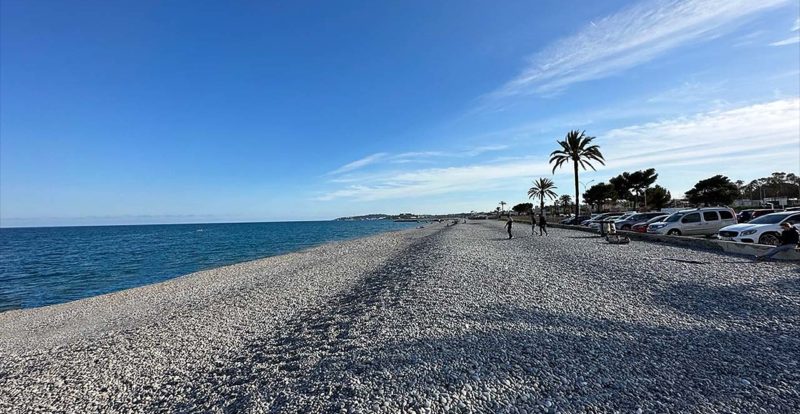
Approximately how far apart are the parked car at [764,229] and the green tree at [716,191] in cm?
6688

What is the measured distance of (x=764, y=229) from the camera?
Result: 52.4 feet

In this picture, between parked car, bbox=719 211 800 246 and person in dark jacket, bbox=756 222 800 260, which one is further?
parked car, bbox=719 211 800 246

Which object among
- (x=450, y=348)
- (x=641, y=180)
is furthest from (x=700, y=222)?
(x=641, y=180)

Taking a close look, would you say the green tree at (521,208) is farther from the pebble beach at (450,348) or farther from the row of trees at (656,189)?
the pebble beach at (450,348)

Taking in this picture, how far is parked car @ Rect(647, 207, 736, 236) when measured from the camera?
22453 millimetres

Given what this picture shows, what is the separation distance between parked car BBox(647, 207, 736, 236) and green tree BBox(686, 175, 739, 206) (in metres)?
60.3

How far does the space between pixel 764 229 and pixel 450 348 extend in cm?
1757

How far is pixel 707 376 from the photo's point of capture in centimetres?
470

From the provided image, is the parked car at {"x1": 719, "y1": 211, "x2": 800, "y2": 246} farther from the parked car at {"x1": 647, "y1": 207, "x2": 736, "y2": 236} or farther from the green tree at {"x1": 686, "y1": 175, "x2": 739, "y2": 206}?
the green tree at {"x1": 686, "y1": 175, "x2": 739, "y2": 206}

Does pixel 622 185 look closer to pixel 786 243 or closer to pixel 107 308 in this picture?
pixel 786 243

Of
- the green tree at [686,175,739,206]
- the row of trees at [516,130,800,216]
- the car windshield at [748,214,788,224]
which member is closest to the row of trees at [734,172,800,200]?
the row of trees at [516,130,800,216]

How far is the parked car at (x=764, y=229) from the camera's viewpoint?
52.0ft

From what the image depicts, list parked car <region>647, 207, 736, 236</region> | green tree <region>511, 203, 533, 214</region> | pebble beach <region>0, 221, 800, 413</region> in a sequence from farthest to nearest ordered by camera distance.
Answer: green tree <region>511, 203, 533, 214</region> → parked car <region>647, 207, 736, 236</region> → pebble beach <region>0, 221, 800, 413</region>

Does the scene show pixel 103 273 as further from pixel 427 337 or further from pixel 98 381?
pixel 427 337
